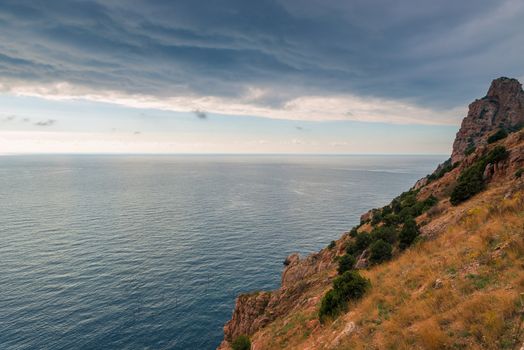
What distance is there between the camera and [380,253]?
96.9 ft

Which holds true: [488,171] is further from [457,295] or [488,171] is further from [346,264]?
[457,295]

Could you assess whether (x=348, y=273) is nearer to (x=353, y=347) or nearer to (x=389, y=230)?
(x=353, y=347)

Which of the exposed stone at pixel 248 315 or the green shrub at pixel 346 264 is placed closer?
the green shrub at pixel 346 264

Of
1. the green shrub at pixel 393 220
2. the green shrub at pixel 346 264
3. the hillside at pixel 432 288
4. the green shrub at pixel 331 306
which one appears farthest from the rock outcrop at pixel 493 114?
the green shrub at pixel 331 306

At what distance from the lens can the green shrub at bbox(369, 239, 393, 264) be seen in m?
29.4

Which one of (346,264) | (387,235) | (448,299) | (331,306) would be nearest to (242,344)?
(331,306)

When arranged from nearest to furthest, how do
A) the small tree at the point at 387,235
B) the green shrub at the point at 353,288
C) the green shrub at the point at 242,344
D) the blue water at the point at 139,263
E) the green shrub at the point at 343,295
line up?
the green shrub at the point at 343,295 < the green shrub at the point at 353,288 < the green shrub at the point at 242,344 < the small tree at the point at 387,235 < the blue water at the point at 139,263

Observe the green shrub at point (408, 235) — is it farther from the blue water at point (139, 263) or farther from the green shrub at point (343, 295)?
the blue water at point (139, 263)

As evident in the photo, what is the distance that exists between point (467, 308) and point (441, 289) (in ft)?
9.20

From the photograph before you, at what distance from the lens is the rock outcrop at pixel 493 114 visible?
9112 centimetres

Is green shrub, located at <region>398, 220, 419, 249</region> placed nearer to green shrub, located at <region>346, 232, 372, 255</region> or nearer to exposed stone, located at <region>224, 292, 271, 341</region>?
green shrub, located at <region>346, 232, 372, 255</region>

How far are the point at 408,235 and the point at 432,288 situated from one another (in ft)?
52.9

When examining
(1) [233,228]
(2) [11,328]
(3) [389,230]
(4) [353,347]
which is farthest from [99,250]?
(4) [353,347]

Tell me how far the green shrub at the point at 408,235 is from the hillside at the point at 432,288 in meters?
0.10
